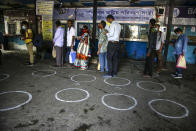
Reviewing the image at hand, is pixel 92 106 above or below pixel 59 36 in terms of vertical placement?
below

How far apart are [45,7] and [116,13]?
4668mm

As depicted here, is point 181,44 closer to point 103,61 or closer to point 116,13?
point 103,61

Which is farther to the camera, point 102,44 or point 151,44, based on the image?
point 102,44

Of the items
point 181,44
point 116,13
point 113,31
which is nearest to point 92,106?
point 113,31

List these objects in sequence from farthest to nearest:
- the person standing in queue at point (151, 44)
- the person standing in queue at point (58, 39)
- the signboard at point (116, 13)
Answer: the signboard at point (116, 13), the person standing in queue at point (58, 39), the person standing in queue at point (151, 44)

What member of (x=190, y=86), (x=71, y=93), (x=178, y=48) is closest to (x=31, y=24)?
(x=71, y=93)

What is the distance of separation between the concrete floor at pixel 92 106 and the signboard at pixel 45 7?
443 centimetres

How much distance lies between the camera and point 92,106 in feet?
11.2

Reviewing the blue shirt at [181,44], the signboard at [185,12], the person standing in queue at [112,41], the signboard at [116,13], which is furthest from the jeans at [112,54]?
the signboard at [185,12]

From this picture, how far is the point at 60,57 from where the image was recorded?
7.08 meters

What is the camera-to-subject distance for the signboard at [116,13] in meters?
9.30

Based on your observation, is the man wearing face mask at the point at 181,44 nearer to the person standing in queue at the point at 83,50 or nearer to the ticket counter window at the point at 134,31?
the person standing in queue at the point at 83,50

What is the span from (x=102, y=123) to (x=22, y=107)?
6.19 feet

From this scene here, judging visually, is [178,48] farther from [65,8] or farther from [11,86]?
[65,8]
